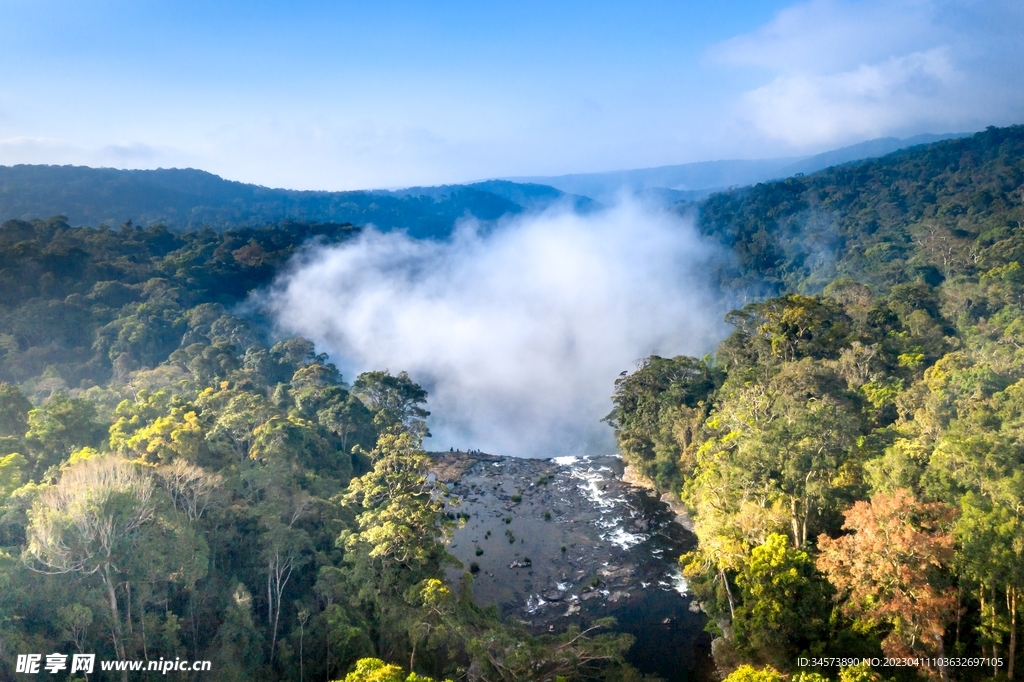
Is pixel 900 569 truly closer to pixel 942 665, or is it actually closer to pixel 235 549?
pixel 942 665

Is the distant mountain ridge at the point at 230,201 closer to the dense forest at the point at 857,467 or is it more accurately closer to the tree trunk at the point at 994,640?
the dense forest at the point at 857,467

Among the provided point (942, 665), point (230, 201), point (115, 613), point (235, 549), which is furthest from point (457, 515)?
point (230, 201)

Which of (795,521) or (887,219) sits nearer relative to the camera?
(795,521)

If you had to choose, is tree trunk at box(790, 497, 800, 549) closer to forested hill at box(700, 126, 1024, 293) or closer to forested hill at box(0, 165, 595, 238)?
forested hill at box(700, 126, 1024, 293)

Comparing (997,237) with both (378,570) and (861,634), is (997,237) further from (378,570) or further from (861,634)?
(378,570)

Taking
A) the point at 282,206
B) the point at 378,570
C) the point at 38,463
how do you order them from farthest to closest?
the point at 282,206
the point at 38,463
the point at 378,570

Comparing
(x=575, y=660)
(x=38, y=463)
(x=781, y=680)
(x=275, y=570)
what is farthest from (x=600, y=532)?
(x=38, y=463)
